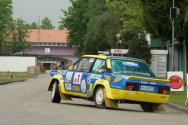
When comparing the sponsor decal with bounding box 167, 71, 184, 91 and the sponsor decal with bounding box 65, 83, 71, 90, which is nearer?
the sponsor decal with bounding box 65, 83, 71, 90

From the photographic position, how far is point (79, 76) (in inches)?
789

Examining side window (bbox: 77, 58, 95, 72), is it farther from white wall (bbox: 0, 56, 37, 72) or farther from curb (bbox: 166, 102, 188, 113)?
white wall (bbox: 0, 56, 37, 72)

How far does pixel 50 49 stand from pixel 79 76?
124 meters

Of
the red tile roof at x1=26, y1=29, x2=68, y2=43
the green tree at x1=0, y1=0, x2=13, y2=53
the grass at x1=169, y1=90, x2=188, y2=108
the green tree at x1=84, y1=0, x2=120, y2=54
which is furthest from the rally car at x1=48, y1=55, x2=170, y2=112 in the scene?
the red tile roof at x1=26, y1=29, x2=68, y2=43

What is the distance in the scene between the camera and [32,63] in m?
94.2

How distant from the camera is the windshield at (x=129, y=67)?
19203 mm

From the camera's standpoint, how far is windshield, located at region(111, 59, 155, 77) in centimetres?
1920

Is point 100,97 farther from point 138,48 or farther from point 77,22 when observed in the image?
point 77,22

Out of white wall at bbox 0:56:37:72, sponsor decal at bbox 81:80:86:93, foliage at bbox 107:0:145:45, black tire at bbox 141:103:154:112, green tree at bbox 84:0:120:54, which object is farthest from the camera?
white wall at bbox 0:56:37:72

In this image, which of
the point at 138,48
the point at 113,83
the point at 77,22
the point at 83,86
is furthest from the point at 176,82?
the point at 77,22

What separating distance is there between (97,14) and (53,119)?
6754cm

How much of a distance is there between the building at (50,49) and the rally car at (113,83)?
11776cm

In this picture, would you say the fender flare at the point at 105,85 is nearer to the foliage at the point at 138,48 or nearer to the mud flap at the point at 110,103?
the mud flap at the point at 110,103

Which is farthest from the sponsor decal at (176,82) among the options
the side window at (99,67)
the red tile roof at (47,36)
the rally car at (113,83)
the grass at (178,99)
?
the red tile roof at (47,36)
